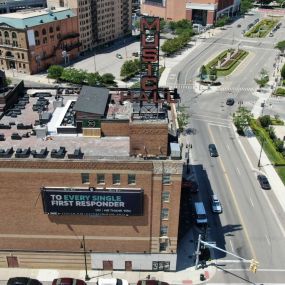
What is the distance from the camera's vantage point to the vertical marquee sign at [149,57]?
5637 cm

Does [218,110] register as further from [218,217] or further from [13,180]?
[13,180]

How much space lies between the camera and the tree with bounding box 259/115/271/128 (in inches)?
4363

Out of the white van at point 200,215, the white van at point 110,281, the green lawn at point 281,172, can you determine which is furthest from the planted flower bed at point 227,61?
the white van at point 110,281

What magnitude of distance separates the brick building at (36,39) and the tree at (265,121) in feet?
289

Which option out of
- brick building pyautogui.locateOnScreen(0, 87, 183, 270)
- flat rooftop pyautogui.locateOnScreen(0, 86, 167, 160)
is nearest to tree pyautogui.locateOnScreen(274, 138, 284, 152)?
brick building pyautogui.locateOnScreen(0, 87, 183, 270)

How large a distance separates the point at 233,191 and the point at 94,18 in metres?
125

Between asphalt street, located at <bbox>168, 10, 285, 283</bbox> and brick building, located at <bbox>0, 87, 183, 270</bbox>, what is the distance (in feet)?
46.1

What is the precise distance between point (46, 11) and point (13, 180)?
123952 millimetres

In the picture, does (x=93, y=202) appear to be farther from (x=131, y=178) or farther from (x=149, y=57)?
(x=149, y=57)

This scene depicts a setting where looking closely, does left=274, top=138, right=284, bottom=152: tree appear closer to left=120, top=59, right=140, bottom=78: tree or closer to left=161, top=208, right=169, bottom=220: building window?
left=161, top=208, right=169, bottom=220: building window

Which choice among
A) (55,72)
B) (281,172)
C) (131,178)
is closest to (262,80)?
(281,172)

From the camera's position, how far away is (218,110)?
125 metres

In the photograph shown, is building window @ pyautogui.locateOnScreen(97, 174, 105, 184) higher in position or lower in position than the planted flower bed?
higher

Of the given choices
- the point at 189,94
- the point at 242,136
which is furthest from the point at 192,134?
the point at 189,94
